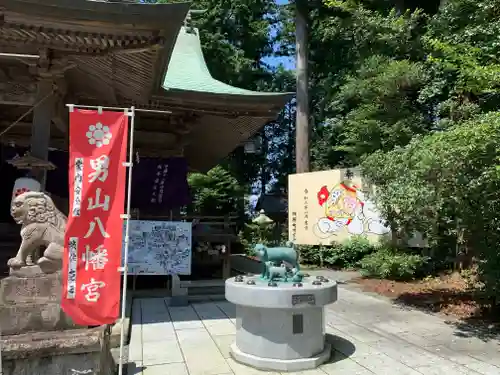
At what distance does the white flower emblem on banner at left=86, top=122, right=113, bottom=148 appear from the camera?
416 cm

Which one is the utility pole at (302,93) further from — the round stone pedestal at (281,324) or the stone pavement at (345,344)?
the round stone pedestal at (281,324)

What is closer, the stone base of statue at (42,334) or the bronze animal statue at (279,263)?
the stone base of statue at (42,334)

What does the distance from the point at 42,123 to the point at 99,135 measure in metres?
2.06

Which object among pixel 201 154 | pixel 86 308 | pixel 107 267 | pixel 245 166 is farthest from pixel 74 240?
pixel 245 166

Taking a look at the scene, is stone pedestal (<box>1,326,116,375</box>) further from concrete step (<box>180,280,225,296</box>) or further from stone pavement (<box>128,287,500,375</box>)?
concrete step (<box>180,280,225,296</box>)

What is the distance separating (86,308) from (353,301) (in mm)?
6336

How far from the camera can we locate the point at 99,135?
13.7 feet

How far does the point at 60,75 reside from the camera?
18.8ft

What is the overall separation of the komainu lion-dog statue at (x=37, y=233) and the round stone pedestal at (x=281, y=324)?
2.01 meters

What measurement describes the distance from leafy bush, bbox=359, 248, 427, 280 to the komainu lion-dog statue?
28.8 ft

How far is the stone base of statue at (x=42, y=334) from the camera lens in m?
3.83

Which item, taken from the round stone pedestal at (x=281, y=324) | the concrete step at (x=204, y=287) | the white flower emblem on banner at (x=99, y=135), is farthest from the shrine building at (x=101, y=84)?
the round stone pedestal at (x=281, y=324)

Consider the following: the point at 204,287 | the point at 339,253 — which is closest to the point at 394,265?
the point at 339,253

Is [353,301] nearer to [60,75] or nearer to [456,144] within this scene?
[456,144]
